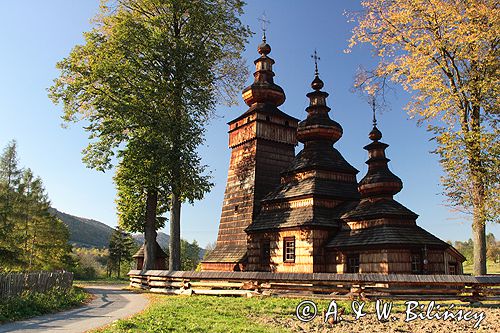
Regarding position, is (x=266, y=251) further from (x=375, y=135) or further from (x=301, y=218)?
(x=375, y=135)

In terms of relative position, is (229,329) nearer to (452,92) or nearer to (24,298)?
(24,298)

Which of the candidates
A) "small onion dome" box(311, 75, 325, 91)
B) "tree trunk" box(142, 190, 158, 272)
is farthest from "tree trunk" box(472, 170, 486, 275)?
"tree trunk" box(142, 190, 158, 272)

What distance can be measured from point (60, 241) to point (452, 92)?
34.9 meters

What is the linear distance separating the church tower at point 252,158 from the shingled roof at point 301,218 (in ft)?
5.65

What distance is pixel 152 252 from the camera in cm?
2644

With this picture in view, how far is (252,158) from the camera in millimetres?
29375

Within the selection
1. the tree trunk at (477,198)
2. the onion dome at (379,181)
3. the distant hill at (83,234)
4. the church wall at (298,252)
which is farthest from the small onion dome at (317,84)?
the distant hill at (83,234)

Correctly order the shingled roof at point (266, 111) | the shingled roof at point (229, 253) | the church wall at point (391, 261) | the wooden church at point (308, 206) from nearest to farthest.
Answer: the church wall at point (391, 261), the wooden church at point (308, 206), the shingled roof at point (229, 253), the shingled roof at point (266, 111)

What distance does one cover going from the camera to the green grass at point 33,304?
11.9 metres

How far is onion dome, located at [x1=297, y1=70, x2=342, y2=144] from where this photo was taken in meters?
28.7

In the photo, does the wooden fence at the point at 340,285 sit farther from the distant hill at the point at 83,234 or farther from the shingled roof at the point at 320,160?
the distant hill at the point at 83,234

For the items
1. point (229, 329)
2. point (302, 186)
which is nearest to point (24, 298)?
point (229, 329)

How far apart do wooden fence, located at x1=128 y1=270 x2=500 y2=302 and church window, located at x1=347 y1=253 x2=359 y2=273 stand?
12.9 feet

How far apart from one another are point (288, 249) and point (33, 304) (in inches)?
580
